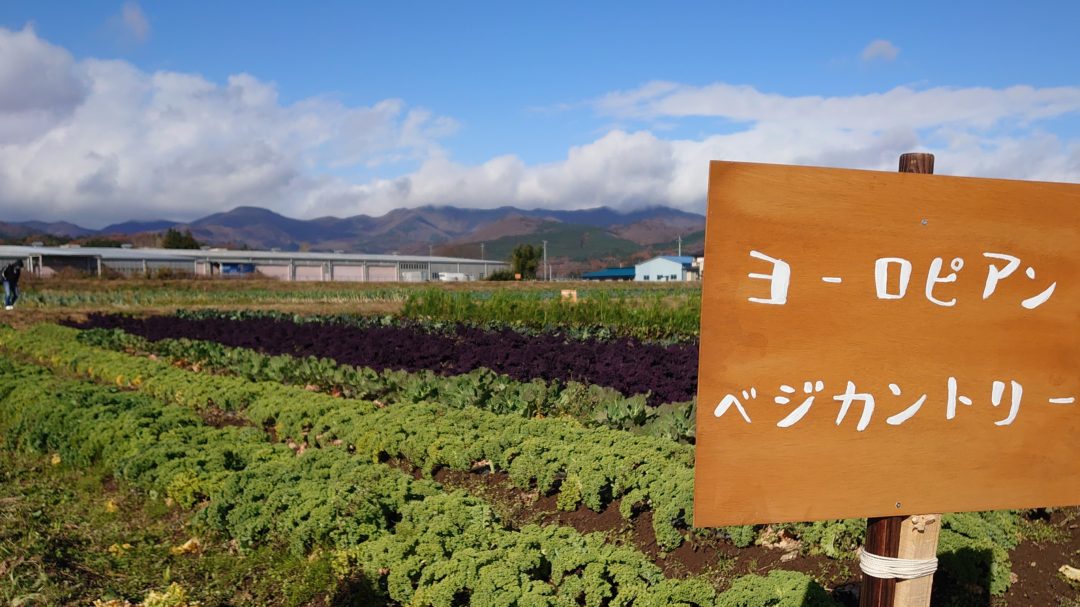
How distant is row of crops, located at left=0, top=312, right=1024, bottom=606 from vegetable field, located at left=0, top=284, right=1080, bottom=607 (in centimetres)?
2

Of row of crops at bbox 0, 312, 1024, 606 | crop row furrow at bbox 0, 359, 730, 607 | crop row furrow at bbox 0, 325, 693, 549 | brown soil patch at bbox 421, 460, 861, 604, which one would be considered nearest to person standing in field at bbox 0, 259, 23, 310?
row of crops at bbox 0, 312, 1024, 606

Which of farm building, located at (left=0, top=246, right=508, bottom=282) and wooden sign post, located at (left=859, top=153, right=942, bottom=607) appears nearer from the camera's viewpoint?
wooden sign post, located at (left=859, top=153, right=942, bottom=607)

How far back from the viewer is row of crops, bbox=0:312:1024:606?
379cm

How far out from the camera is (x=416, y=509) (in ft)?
15.1

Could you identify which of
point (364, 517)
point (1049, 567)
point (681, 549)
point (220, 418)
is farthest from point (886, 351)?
point (220, 418)

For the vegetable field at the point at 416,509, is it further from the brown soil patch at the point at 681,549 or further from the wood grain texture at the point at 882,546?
the wood grain texture at the point at 882,546

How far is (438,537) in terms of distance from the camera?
13.8 ft

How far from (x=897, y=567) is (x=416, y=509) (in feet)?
9.94

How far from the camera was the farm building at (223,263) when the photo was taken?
A: 63250 millimetres

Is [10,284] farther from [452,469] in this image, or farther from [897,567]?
[897,567]

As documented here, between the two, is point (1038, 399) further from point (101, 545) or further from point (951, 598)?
point (101, 545)

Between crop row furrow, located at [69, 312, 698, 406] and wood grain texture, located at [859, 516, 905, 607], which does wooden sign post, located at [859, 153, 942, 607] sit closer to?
wood grain texture, located at [859, 516, 905, 607]

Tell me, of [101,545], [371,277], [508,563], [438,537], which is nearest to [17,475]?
[101,545]

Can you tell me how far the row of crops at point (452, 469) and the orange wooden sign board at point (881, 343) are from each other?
1351 millimetres
